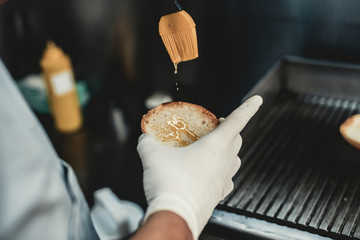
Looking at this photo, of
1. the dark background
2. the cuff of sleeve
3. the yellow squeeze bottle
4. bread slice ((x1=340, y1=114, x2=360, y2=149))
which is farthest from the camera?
the yellow squeeze bottle

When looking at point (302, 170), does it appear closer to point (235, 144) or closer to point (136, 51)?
point (235, 144)

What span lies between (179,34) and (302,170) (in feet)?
2.06

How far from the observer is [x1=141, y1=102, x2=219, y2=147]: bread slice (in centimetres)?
108

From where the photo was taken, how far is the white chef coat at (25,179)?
0.71m

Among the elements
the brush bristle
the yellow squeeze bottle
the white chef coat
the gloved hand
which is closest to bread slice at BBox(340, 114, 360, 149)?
the gloved hand

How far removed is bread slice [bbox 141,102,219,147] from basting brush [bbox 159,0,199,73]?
0.19 meters

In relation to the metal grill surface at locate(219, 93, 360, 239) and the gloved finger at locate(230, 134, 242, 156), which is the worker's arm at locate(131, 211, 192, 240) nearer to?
the gloved finger at locate(230, 134, 242, 156)

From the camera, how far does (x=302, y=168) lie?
1334 mm

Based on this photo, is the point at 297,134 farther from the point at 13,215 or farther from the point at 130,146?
the point at 13,215

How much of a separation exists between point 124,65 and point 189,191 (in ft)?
4.58

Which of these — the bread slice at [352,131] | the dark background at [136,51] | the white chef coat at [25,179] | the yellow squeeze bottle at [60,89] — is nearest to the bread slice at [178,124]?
the white chef coat at [25,179]

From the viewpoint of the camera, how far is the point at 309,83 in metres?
1.71

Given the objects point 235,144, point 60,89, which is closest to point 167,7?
point 60,89

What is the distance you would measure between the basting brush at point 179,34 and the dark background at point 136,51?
93cm
